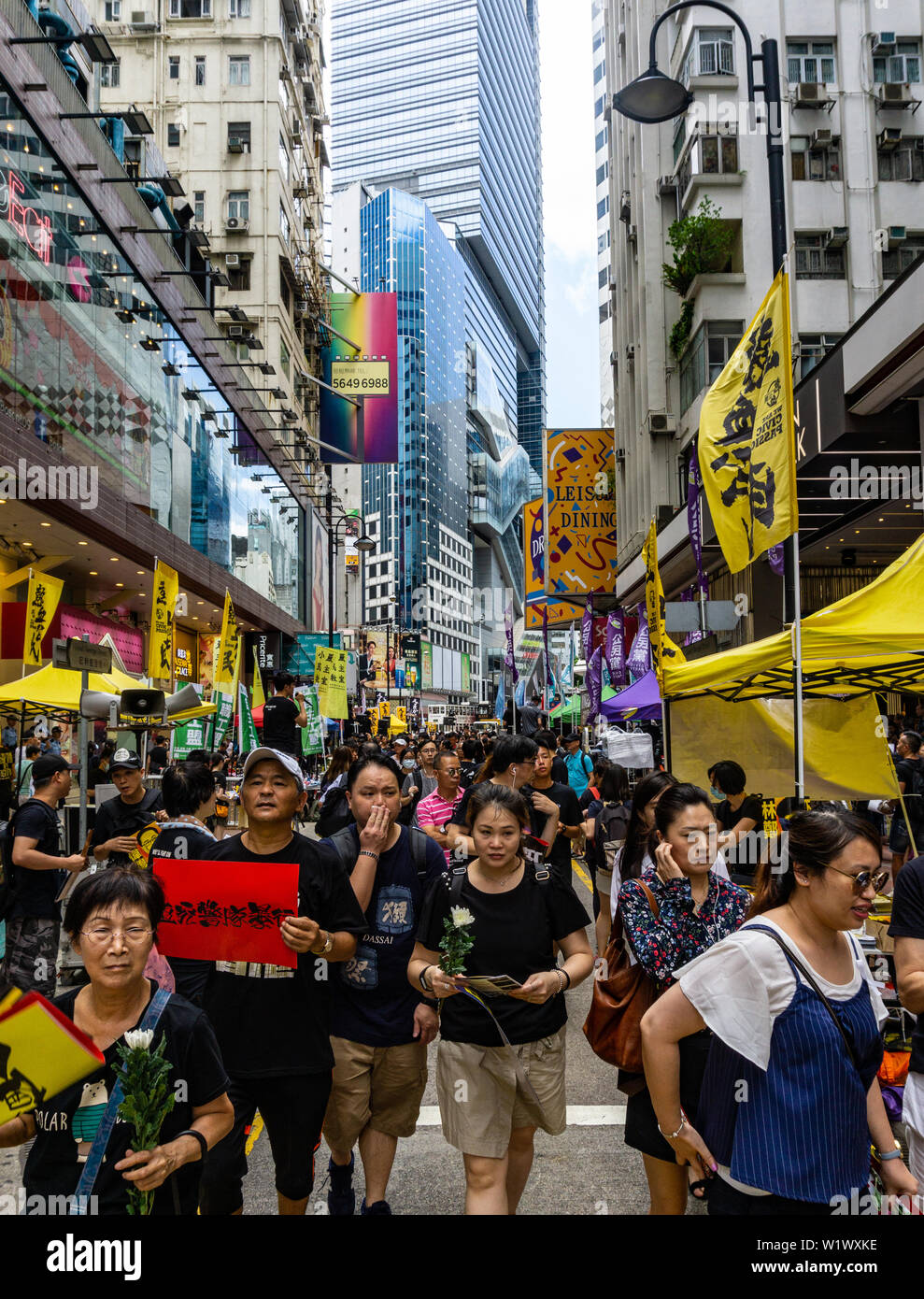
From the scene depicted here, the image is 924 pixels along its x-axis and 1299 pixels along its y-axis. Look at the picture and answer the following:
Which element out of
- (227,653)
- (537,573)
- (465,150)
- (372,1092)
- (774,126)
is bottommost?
(372,1092)

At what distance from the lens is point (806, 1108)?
2.37m

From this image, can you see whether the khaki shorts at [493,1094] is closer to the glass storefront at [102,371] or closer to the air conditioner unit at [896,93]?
the glass storefront at [102,371]

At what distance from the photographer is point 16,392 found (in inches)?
640

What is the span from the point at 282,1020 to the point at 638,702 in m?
12.7

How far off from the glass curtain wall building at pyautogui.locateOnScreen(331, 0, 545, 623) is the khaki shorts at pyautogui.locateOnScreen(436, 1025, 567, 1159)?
155 meters

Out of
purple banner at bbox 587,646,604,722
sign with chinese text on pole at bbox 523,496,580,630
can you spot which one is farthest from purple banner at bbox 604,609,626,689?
sign with chinese text on pole at bbox 523,496,580,630

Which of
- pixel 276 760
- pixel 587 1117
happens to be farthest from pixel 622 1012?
pixel 587 1117

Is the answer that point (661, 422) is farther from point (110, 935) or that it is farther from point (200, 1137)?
point (200, 1137)

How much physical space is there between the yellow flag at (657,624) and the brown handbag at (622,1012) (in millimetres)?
4483

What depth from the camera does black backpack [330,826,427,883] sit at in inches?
171

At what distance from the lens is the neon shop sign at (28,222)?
16.1m

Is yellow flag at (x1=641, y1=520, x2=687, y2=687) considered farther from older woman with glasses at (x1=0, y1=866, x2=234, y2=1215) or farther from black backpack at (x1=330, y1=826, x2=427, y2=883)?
older woman with glasses at (x1=0, y1=866, x2=234, y2=1215)

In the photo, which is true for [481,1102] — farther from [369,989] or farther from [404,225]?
[404,225]
